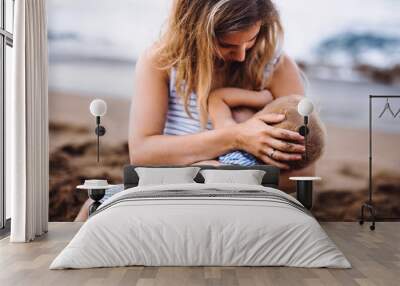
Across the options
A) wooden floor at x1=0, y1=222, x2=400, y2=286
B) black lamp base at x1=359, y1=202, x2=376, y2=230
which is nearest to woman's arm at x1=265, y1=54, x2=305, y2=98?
black lamp base at x1=359, y1=202, x2=376, y2=230

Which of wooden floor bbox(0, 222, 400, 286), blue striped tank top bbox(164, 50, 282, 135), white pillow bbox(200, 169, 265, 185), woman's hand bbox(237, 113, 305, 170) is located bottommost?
wooden floor bbox(0, 222, 400, 286)

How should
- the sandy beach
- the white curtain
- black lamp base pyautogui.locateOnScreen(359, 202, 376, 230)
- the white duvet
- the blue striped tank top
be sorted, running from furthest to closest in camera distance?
the sandy beach < the blue striped tank top < black lamp base pyautogui.locateOnScreen(359, 202, 376, 230) < the white curtain < the white duvet

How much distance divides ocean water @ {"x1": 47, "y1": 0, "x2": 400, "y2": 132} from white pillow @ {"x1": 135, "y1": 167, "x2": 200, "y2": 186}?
1275 mm

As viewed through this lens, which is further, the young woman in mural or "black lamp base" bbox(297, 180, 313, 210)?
the young woman in mural

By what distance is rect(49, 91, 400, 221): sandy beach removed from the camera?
8.03m

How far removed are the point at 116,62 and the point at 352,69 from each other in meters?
3.09

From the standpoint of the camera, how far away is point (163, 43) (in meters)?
7.95

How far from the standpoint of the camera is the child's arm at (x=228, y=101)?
25.5ft

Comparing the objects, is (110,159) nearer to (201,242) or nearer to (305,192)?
(305,192)

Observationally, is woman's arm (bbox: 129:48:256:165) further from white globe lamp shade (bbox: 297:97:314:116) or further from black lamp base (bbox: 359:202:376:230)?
black lamp base (bbox: 359:202:376:230)

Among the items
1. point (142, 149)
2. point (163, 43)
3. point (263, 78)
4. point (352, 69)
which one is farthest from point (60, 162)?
point (352, 69)

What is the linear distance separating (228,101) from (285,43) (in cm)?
109

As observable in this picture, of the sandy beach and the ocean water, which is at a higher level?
the ocean water

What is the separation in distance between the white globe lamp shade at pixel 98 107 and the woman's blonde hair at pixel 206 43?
89cm
